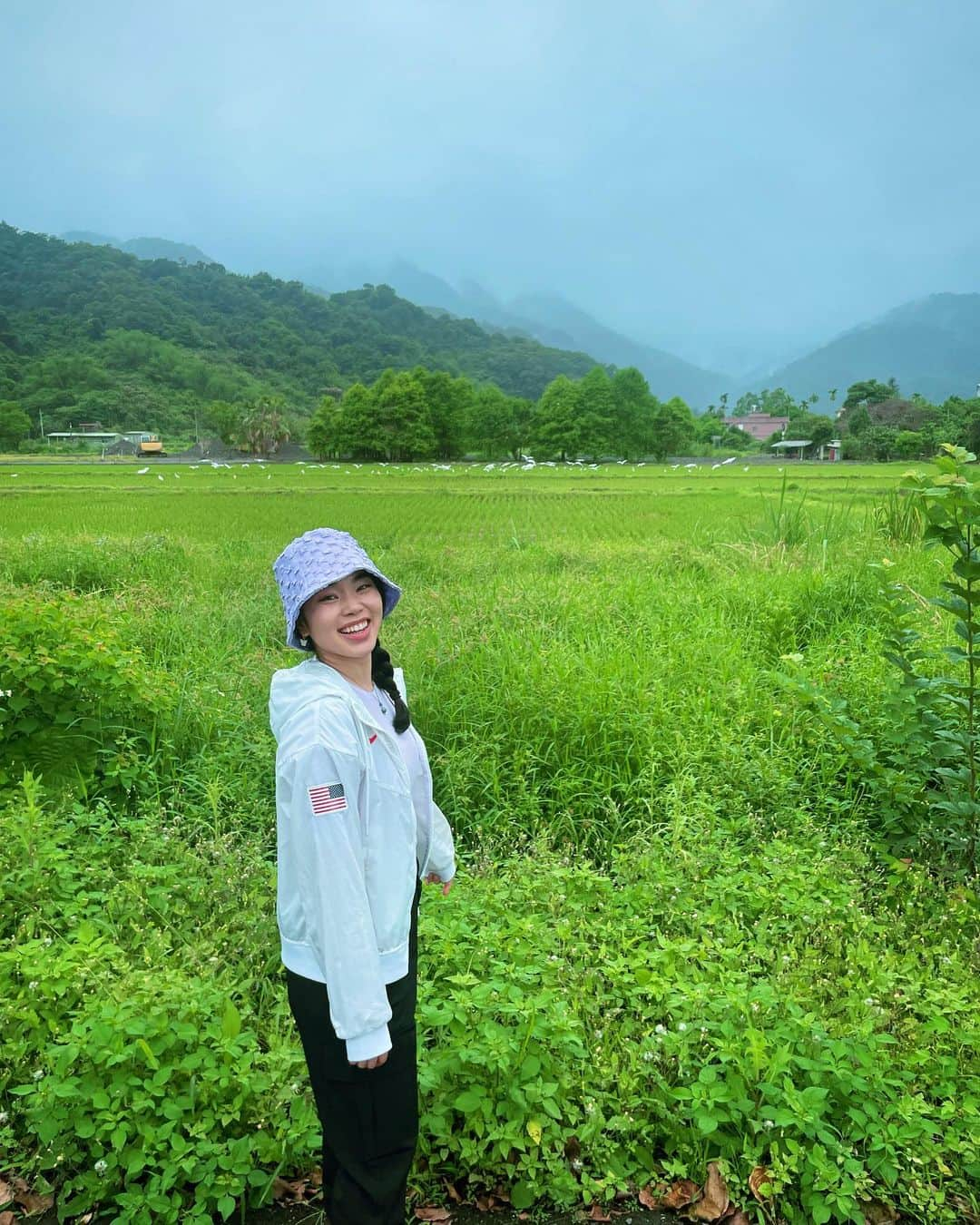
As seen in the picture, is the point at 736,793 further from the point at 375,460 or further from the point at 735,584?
the point at 375,460

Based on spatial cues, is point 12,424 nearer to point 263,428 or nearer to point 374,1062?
point 263,428

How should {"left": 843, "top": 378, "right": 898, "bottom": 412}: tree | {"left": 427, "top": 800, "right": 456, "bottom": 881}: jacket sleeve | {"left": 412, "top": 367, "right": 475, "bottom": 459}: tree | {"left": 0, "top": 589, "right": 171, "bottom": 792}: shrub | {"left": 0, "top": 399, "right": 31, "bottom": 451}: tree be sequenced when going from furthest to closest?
{"left": 843, "top": 378, "right": 898, "bottom": 412}: tree → {"left": 412, "top": 367, "right": 475, "bottom": 459}: tree → {"left": 0, "top": 399, "right": 31, "bottom": 451}: tree → {"left": 0, "top": 589, "right": 171, "bottom": 792}: shrub → {"left": 427, "top": 800, "right": 456, "bottom": 881}: jacket sleeve

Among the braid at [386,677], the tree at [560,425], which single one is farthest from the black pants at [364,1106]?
the tree at [560,425]

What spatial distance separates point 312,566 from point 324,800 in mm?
421

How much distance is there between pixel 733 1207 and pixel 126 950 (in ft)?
5.71

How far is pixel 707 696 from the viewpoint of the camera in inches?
166

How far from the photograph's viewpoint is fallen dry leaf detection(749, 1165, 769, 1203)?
1.69 m

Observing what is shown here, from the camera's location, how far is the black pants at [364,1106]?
1.37 meters

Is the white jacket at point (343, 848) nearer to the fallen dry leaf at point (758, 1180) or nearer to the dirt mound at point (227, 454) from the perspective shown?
the fallen dry leaf at point (758, 1180)

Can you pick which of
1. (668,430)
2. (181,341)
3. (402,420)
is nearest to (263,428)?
(402,420)

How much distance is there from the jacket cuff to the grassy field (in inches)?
21.7

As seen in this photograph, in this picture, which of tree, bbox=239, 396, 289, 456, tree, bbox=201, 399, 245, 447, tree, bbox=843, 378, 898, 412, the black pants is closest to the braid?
the black pants

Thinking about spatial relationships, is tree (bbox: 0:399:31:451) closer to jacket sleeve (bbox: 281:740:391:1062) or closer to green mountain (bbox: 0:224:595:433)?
green mountain (bbox: 0:224:595:433)

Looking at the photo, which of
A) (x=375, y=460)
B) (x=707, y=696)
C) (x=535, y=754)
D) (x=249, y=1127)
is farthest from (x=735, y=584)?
(x=375, y=460)
